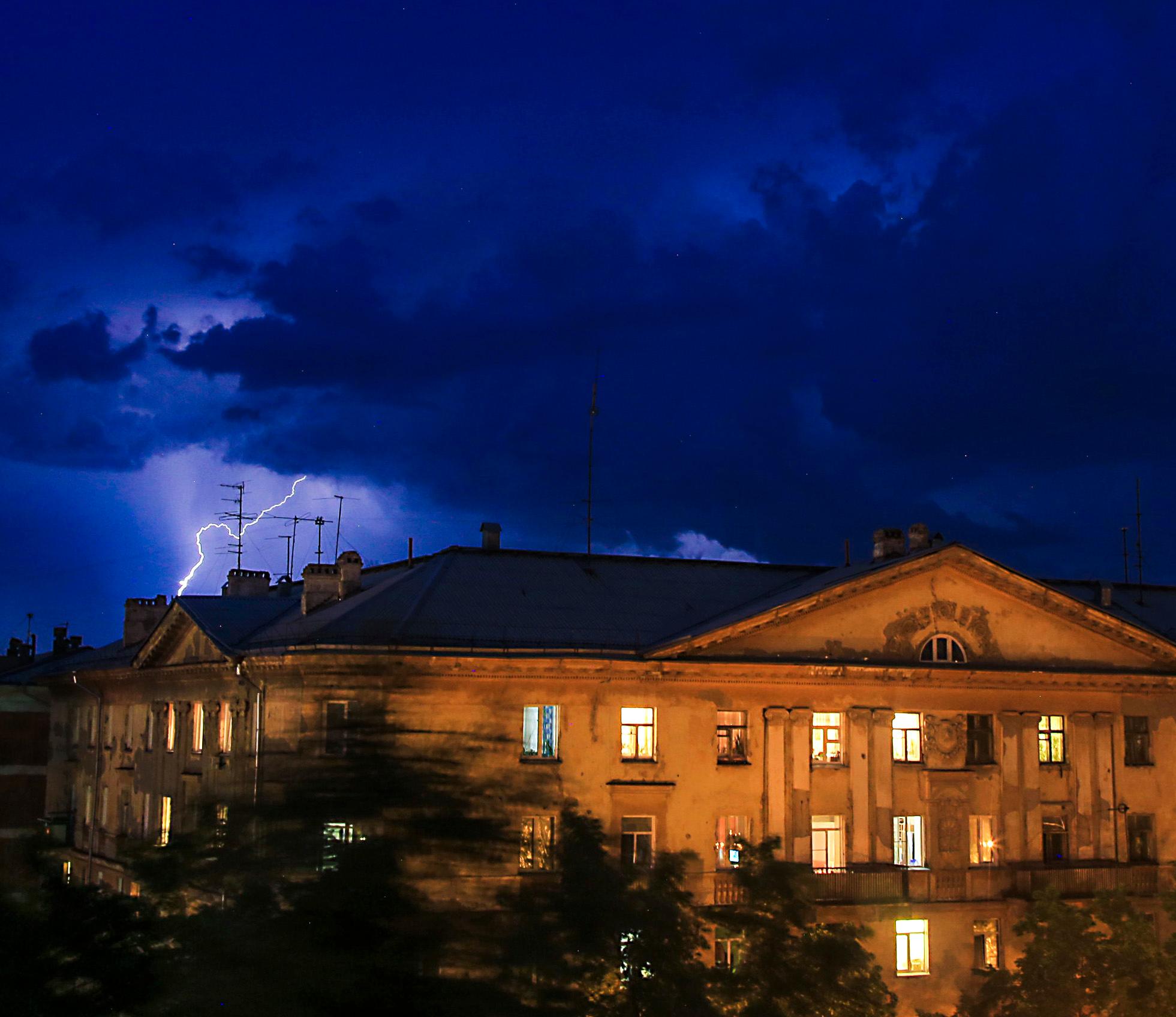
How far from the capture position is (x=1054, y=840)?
134 ft

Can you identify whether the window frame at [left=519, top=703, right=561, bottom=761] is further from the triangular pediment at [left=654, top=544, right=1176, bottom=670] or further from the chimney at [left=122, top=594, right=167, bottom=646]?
the chimney at [left=122, top=594, right=167, bottom=646]

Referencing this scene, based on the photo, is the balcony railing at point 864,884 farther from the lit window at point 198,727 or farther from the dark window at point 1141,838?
the lit window at point 198,727

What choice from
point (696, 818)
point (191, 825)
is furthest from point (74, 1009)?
point (696, 818)

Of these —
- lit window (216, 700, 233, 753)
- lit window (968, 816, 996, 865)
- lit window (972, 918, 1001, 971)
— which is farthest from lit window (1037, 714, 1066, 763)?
lit window (216, 700, 233, 753)

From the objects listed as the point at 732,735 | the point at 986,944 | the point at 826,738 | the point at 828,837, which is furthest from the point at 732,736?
the point at 986,944

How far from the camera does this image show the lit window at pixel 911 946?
37781 mm

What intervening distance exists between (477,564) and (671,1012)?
19.1 meters

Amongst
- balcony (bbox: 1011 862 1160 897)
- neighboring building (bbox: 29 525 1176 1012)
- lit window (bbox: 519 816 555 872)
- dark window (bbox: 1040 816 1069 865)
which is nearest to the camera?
lit window (bbox: 519 816 555 872)

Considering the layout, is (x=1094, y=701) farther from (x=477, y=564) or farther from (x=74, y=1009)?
(x=74, y=1009)

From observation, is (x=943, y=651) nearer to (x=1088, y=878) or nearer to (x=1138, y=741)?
(x=1138, y=741)

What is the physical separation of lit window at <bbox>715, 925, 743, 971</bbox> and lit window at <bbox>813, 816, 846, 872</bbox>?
164 inches

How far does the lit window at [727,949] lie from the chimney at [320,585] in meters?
15.9

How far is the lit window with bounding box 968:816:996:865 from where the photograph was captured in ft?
131

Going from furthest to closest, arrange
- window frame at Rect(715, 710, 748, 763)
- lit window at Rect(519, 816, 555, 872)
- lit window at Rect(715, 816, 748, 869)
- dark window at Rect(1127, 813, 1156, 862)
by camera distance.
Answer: dark window at Rect(1127, 813, 1156, 862) → window frame at Rect(715, 710, 748, 763) → lit window at Rect(715, 816, 748, 869) → lit window at Rect(519, 816, 555, 872)
